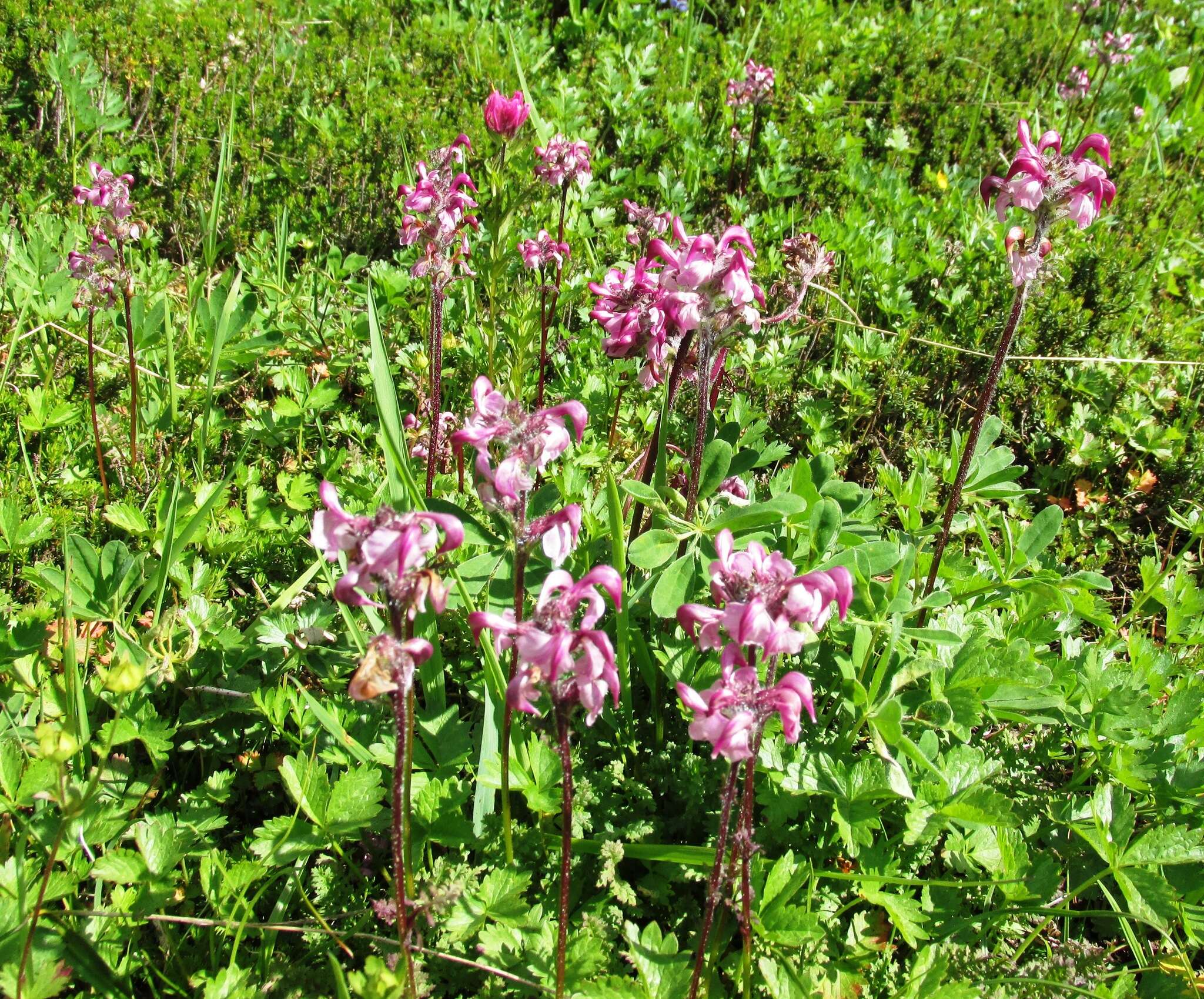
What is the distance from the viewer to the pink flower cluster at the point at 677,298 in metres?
2.22

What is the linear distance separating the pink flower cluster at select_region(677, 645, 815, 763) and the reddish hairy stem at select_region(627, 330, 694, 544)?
0.94 m

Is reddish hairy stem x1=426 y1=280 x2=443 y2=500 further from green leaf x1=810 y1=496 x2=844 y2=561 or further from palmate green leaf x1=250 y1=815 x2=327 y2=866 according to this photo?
green leaf x1=810 y1=496 x2=844 y2=561

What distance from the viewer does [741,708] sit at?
160 centimetres

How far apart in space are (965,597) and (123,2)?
6.37 meters

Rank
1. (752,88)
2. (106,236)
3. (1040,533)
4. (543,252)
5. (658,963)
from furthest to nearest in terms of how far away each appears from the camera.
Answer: (752,88), (543,252), (106,236), (1040,533), (658,963)

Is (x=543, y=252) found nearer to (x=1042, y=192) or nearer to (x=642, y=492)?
(x=642, y=492)

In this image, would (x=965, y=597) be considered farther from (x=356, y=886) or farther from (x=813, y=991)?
(x=356, y=886)

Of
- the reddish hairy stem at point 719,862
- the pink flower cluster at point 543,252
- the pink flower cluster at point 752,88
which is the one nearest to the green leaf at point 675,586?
the reddish hairy stem at point 719,862

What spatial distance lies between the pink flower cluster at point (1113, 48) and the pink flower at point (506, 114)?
17.6ft

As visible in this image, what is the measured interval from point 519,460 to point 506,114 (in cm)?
156

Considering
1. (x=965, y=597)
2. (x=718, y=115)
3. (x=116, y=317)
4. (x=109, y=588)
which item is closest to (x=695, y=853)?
(x=965, y=597)

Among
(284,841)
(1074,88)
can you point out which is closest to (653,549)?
(284,841)

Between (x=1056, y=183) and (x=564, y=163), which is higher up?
(x=1056, y=183)

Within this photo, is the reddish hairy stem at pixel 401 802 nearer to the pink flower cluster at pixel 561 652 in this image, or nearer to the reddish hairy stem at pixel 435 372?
the pink flower cluster at pixel 561 652
